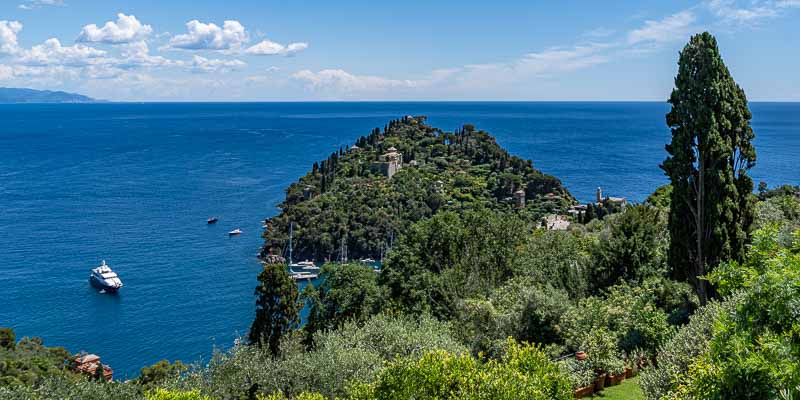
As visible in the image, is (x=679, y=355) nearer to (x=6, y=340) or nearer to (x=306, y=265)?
(x=6, y=340)

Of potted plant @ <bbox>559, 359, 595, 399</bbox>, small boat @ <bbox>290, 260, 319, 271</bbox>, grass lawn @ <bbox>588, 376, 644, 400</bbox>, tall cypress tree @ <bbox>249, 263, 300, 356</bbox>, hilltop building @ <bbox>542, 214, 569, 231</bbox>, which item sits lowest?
small boat @ <bbox>290, 260, 319, 271</bbox>

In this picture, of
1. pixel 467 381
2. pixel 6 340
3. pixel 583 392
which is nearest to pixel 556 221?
pixel 583 392

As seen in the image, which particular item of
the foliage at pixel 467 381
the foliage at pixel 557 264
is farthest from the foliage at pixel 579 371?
the foliage at pixel 557 264

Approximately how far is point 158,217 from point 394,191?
110 ft

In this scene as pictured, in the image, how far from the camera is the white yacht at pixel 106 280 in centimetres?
5122

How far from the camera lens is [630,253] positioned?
26094 mm

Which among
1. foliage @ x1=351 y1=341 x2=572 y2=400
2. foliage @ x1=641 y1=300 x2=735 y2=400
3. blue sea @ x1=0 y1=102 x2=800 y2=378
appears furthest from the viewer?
blue sea @ x1=0 y1=102 x2=800 y2=378

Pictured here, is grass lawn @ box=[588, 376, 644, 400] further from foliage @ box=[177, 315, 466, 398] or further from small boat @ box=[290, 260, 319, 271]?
small boat @ box=[290, 260, 319, 271]

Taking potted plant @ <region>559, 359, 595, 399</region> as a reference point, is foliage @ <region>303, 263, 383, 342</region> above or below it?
below

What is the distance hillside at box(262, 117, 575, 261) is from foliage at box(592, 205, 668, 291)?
32.3m

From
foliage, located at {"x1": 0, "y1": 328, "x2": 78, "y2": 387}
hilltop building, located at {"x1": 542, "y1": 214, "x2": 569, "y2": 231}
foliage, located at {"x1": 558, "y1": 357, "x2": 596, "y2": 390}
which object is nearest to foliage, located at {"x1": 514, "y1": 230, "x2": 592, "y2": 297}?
foliage, located at {"x1": 558, "y1": 357, "x2": 596, "y2": 390}

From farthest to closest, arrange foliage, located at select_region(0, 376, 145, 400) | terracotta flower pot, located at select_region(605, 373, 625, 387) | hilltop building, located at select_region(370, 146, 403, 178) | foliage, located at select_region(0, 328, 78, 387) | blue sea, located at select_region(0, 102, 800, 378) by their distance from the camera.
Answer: hilltop building, located at select_region(370, 146, 403, 178) < blue sea, located at select_region(0, 102, 800, 378) < foliage, located at select_region(0, 328, 78, 387) < terracotta flower pot, located at select_region(605, 373, 625, 387) < foliage, located at select_region(0, 376, 145, 400)

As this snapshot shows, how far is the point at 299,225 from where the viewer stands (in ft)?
225

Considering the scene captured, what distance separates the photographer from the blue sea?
45.9 metres
